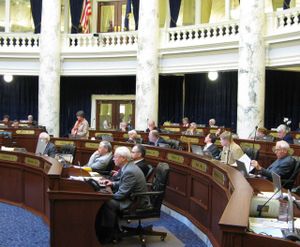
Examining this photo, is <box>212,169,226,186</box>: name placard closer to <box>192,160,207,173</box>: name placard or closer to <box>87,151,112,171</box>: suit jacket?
<box>192,160,207,173</box>: name placard

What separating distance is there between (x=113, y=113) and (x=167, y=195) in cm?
1141

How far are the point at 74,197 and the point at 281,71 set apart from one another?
493 inches

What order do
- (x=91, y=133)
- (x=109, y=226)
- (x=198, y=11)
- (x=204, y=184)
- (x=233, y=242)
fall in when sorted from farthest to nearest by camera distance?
(x=198, y=11), (x=91, y=133), (x=204, y=184), (x=109, y=226), (x=233, y=242)

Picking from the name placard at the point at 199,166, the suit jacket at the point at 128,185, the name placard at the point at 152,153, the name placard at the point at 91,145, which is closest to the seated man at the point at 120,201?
the suit jacket at the point at 128,185

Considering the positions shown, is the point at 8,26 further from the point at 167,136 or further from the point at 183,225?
the point at 183,225

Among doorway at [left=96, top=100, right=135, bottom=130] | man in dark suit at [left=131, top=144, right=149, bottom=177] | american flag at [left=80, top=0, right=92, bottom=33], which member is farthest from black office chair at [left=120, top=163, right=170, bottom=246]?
doorway at [left=96, top=100, right=135, bottom=130]

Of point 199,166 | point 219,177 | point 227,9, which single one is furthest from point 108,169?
point 227,9

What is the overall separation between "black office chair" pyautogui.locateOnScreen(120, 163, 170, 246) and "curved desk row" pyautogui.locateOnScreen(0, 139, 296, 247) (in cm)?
58

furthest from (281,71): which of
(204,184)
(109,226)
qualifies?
(109,226)

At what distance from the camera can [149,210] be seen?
18.4 ft

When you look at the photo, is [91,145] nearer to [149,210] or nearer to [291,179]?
[149,210]

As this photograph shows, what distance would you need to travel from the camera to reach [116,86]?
1875 cm

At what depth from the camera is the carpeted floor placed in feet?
18.6

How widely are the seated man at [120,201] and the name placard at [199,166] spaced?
978mm
